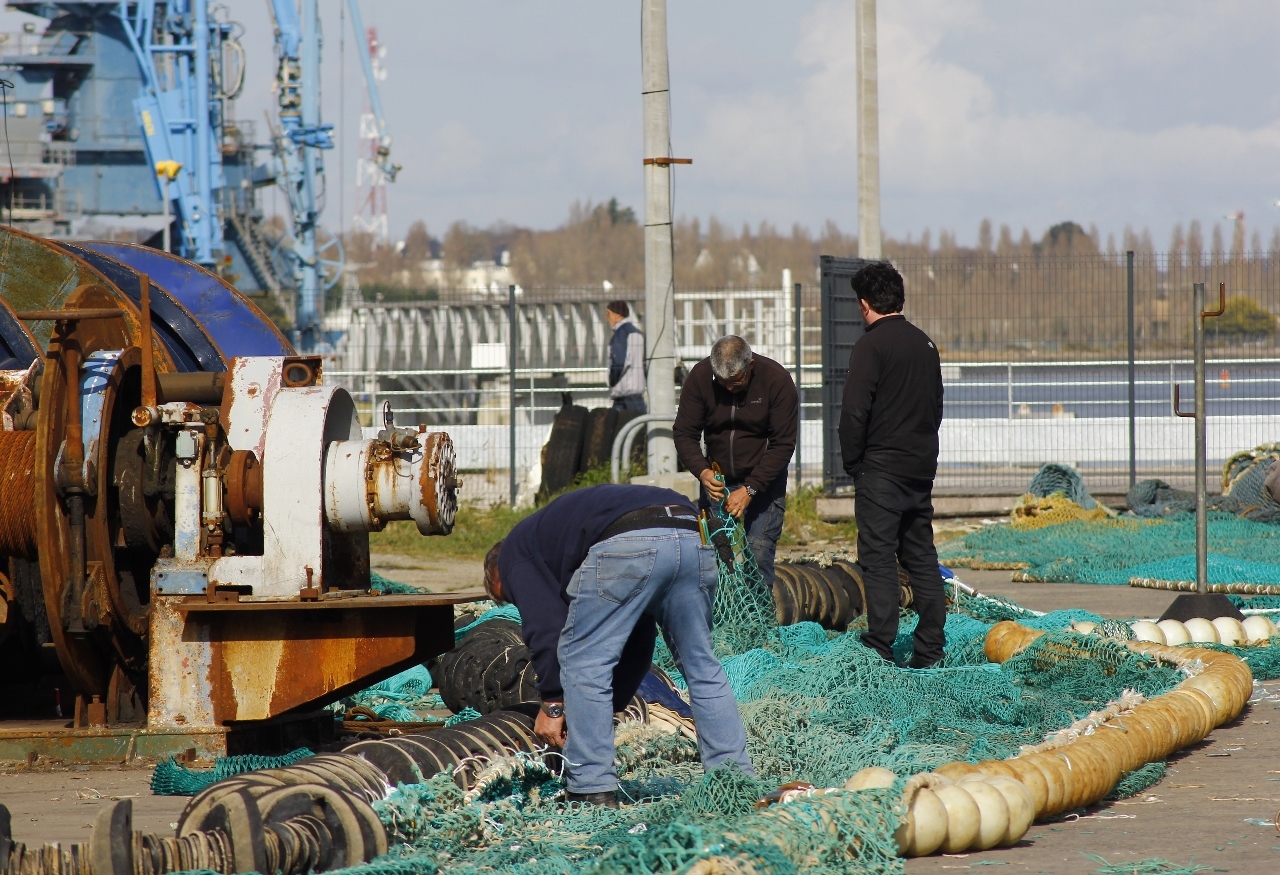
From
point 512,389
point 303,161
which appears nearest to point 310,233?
point 303,161

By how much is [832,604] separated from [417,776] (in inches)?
180

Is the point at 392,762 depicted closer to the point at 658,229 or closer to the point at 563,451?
the point at 658,229

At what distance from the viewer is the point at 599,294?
1981cm

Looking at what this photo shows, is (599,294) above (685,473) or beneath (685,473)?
above

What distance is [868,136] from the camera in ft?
51.5

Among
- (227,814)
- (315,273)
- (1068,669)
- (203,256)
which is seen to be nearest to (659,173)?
(1068,669)

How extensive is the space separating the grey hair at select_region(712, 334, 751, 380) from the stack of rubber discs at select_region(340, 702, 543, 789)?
326 centimetres

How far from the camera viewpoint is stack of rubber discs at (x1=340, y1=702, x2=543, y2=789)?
4.68m

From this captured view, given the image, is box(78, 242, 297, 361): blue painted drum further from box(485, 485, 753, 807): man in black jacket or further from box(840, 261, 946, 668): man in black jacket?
box(485, 485, 753, 807): man in black jacket

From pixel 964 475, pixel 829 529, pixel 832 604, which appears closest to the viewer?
pixel 832 604

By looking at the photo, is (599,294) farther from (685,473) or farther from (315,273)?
(315,273)

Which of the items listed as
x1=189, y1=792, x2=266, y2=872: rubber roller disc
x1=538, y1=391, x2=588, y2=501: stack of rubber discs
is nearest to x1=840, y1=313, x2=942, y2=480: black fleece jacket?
x1=189, y1=792, x2=266, y2=872: rubber roller disc

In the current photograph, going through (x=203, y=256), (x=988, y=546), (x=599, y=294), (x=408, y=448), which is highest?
(x=203, y=256)

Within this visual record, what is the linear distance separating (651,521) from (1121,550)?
8.26 meters
